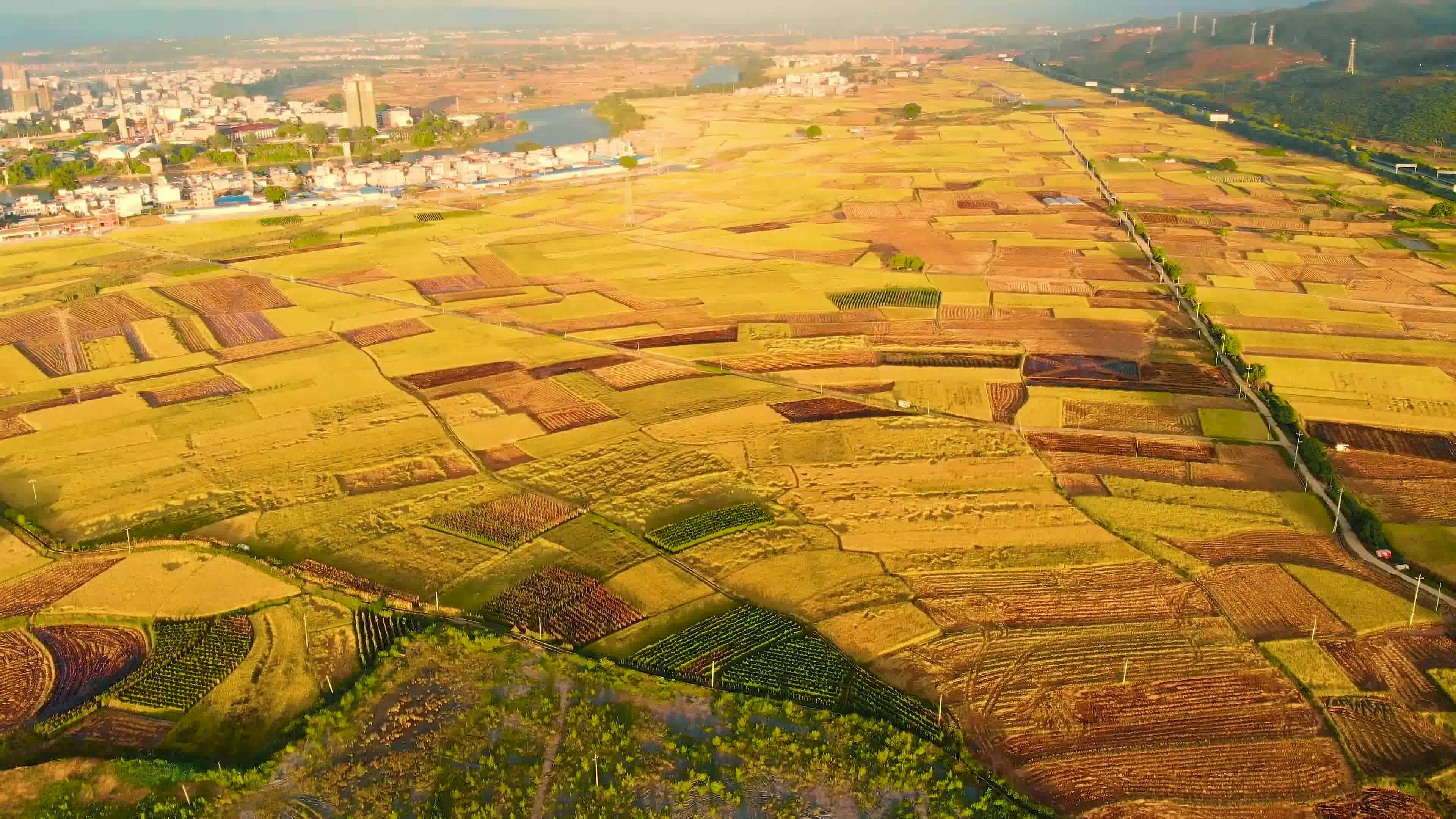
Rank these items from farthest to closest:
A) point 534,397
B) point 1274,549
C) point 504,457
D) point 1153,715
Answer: point 534,397 < point 504,457 < point 1274,549 < point 1153,715

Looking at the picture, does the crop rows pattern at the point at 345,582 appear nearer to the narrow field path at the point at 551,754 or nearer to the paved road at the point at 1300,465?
the narrow field path at the point at 551,754

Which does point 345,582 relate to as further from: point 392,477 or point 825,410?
point 825,410

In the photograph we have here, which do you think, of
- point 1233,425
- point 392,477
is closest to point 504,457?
point 392,477

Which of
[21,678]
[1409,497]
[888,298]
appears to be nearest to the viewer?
[21,678]

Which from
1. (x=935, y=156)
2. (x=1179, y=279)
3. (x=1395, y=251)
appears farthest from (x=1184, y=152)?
(x=1179, y=279)

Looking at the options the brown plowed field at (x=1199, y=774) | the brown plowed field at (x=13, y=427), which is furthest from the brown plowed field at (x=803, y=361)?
the brown plowed field at (x=13, y=427)

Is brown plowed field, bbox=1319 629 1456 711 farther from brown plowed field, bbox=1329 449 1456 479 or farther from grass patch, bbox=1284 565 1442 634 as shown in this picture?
brown plowed field, bbox=1329 449 1456 479
